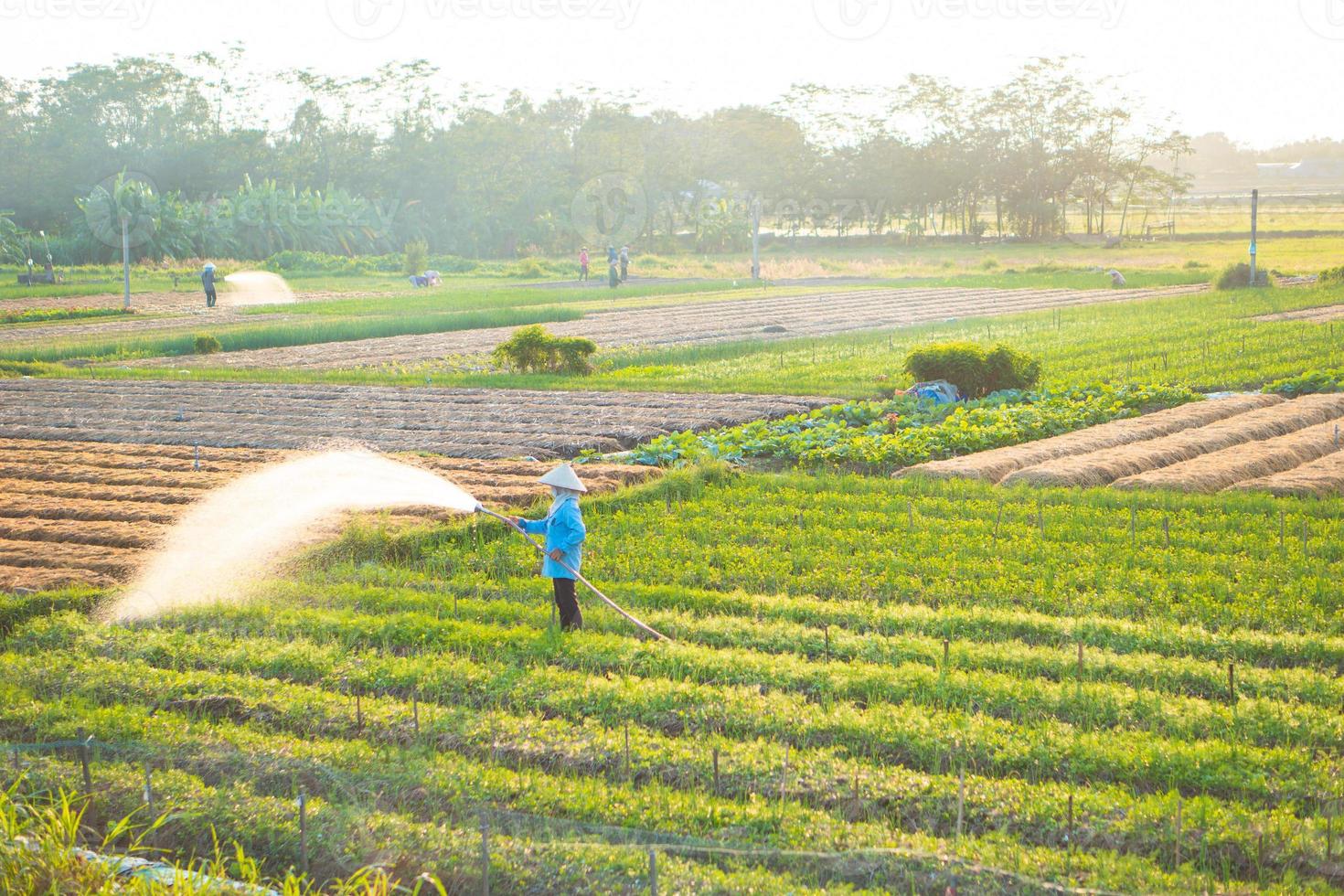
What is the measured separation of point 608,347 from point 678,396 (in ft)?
24.8

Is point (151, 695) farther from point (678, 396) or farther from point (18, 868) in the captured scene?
point (678, 396)

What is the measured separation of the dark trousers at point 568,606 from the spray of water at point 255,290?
35792 mm

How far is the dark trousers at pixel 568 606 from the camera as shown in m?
8.48

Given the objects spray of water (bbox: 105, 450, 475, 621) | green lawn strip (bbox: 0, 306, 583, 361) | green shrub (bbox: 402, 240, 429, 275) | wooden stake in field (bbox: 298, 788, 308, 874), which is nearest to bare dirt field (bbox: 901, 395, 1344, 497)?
spray of water (bbox: 105, 450, 475, 621)

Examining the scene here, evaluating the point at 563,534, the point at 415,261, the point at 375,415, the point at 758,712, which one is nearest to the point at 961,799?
the point at 758,712

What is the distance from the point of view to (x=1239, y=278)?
36.4 m

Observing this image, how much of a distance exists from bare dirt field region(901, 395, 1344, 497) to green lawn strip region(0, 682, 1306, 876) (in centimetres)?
695

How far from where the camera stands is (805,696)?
7.22m

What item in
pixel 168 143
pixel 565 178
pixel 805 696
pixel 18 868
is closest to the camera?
pixel 18 868

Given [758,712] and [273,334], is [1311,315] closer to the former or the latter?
[273,334]

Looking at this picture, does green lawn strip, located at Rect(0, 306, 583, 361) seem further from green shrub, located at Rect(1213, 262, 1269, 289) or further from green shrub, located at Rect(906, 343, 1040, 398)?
green shrub, located at Rect(1213, 262, 1269, 289)

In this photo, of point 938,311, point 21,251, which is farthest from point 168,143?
point 938,311

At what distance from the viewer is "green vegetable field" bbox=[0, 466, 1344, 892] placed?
5.50 meters

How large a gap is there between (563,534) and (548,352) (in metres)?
15.0
